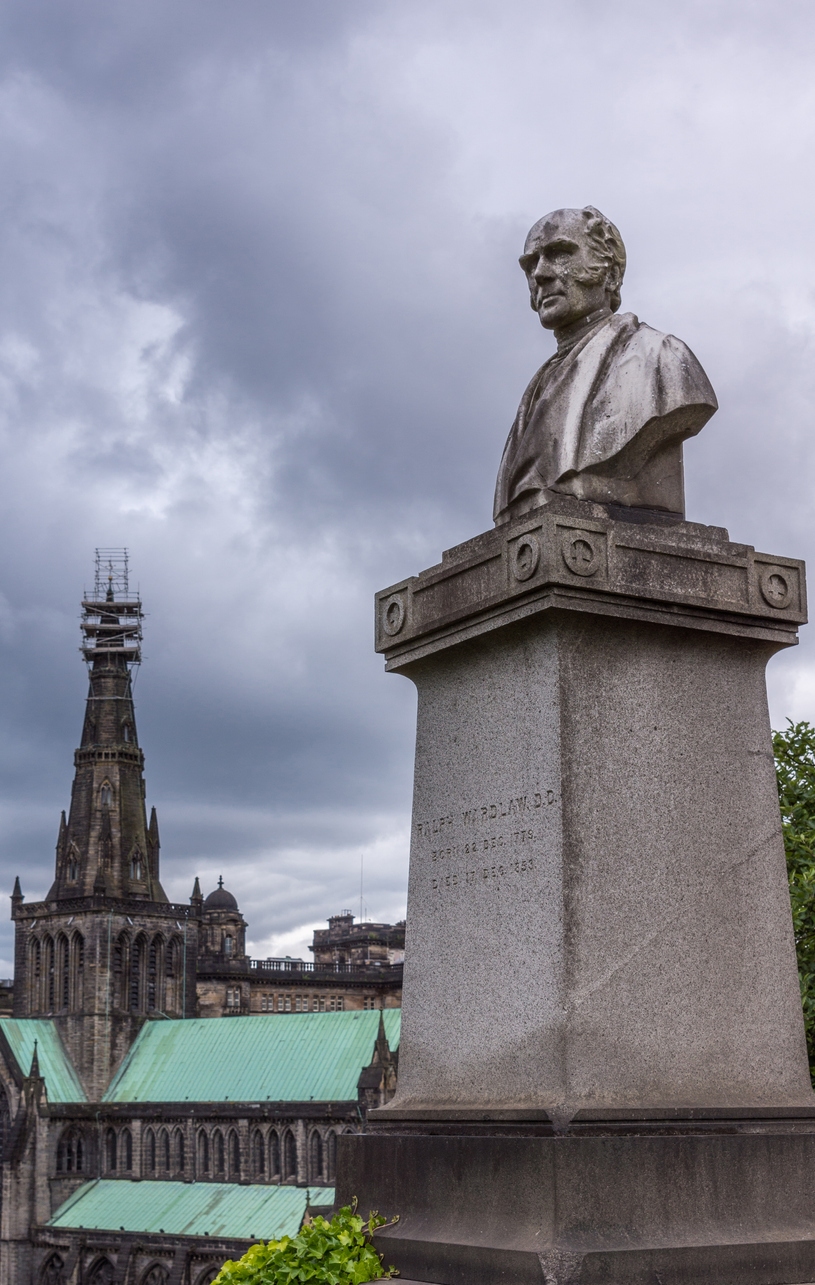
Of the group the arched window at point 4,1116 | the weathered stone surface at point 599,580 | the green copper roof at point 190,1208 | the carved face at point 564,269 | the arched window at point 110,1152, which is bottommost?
the green copper roof at point 190,1208

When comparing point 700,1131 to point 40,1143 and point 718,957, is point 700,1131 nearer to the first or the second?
point 718,957

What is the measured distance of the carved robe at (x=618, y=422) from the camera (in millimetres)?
7996

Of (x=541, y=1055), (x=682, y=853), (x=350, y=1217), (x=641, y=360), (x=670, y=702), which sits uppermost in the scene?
(x=641, y=360)

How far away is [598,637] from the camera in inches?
295

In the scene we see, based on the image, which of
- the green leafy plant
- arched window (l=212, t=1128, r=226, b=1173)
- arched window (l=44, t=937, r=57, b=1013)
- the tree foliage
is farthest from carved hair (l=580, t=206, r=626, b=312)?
arched window (l=44, t=937, r=57, b=1013)

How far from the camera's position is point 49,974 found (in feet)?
335

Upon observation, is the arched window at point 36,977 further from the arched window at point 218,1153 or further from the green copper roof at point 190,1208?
the arched window at point 218,1153

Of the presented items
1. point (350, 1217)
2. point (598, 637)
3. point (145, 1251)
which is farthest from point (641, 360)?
point (145, 1251)

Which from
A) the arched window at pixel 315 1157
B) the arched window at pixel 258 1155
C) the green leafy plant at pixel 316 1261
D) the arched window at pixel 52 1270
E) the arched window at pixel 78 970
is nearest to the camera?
the green leafy plant at pixel 316 1261

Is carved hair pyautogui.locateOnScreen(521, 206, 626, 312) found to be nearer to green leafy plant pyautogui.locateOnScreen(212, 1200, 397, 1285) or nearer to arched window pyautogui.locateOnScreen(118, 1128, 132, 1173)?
green leafy plant pyautogui.locateOnScreen(212, 1200, 397, 1285)

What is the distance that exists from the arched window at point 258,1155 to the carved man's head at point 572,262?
260 ft

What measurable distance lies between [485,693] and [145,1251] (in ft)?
257

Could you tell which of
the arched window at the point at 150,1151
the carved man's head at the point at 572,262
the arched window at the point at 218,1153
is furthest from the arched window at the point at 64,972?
the carved man's head at the point at 572,262

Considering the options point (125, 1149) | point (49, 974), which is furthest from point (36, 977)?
point (125, 1149)
